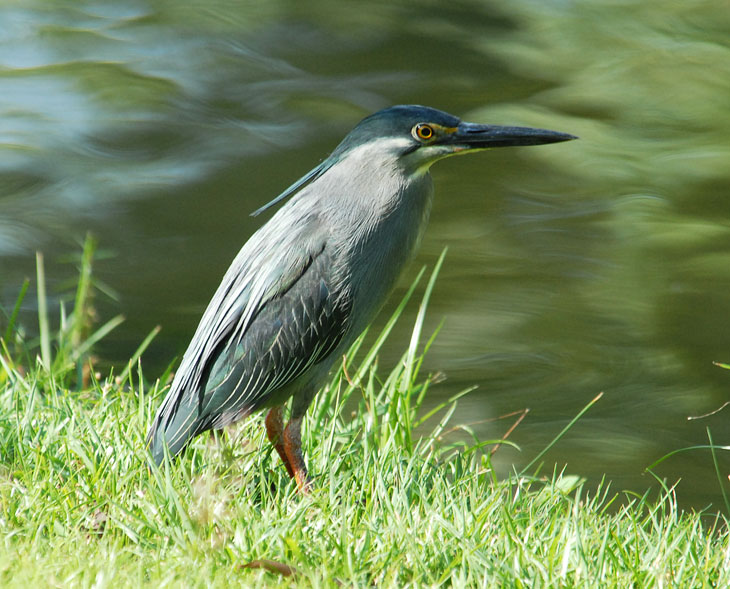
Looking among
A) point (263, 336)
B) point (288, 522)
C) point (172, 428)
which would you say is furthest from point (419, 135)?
point (288, 522)

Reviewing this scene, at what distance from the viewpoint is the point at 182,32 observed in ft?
33.2

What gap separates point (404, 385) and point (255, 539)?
4.27ft

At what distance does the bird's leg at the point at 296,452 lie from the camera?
3.19 metres

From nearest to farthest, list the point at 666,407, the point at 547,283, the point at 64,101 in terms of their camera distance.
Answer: the point at 666,407 < the point at 547,283 < the point at 64,101

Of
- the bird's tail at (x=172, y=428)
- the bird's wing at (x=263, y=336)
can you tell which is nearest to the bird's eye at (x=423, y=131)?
the bird's wing at (x=263, y=336)

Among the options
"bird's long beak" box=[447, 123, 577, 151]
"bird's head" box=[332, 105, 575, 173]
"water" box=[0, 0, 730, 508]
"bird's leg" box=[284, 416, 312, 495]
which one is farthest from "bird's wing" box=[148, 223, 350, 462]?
"water" box=[0, 0, 730, 508]

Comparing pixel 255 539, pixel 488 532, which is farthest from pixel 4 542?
pixel 488 532

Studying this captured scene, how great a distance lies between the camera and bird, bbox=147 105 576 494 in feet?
11.1

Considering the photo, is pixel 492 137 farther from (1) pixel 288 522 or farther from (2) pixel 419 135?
(1) pixel 288 522

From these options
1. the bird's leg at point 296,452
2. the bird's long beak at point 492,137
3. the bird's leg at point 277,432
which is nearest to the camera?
the bird's leg at point 296,452

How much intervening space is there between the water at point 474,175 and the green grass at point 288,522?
67.6 inches

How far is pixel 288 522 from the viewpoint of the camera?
2732mm

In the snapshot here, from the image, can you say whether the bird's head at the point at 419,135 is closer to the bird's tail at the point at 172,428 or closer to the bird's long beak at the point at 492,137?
the bird's long beak at the point at 492,137

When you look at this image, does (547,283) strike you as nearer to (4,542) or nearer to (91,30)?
(4,542)
